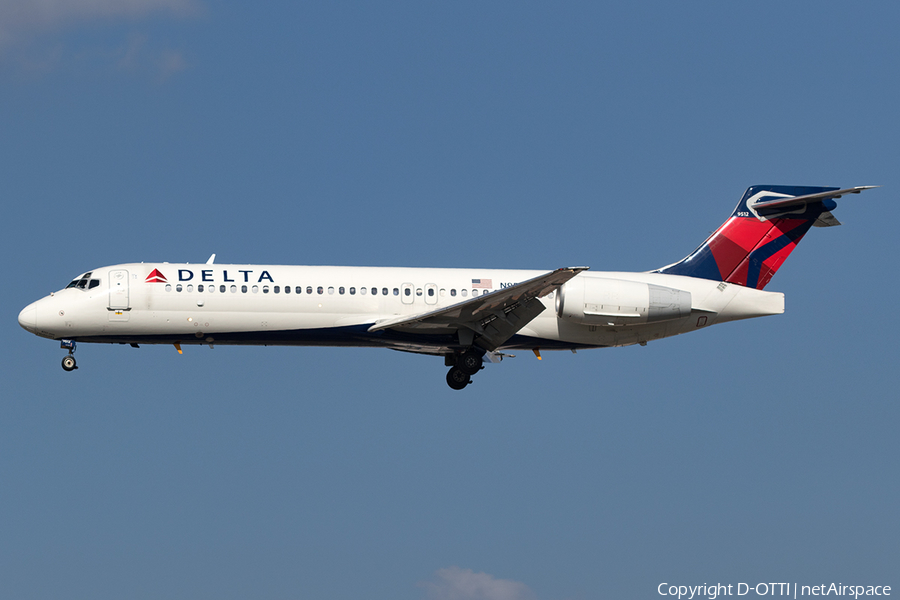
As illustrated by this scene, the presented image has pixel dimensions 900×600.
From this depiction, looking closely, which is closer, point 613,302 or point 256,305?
point 256,305

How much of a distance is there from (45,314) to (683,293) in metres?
18.1

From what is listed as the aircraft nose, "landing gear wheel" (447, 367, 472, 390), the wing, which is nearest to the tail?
the wing

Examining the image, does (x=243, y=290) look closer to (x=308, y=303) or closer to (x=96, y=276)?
(x=308, y=303)

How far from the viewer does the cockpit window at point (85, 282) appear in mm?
30500

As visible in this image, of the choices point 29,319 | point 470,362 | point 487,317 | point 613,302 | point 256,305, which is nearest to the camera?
point 256,305

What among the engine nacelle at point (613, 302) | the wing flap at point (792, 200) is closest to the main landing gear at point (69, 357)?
the engine nacelle at point (613, 302)

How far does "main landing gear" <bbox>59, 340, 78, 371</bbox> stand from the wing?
850 cm

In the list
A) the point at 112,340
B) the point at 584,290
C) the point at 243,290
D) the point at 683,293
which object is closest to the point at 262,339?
the point at 243,290

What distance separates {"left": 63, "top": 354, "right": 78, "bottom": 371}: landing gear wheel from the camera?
30688mm

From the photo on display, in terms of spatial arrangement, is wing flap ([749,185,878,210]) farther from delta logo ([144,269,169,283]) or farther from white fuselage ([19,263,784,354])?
delta logo ([144,269,169,283])

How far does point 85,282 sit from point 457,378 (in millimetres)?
10961

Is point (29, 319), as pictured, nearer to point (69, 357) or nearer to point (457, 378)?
point (69, 357)

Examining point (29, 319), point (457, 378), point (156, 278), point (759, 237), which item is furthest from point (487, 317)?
point (29, 319)

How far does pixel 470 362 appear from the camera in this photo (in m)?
31.6
